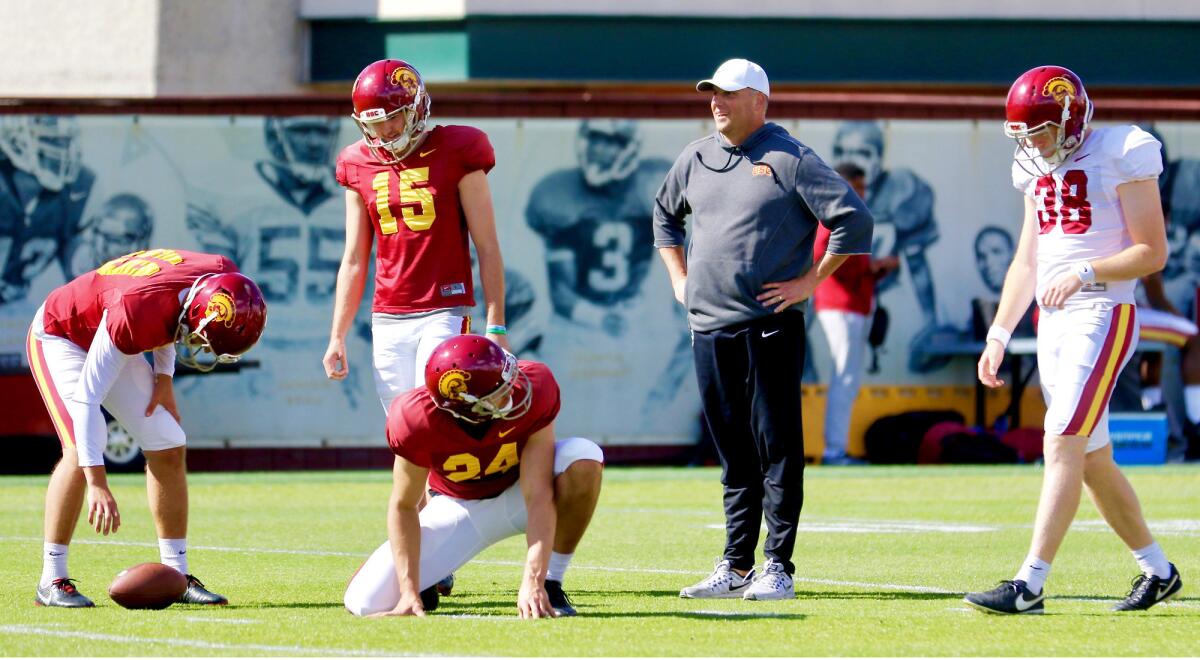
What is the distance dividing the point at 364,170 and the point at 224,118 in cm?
820

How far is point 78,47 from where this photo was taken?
2067cm

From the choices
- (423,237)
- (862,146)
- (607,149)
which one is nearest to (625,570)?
(423,237)

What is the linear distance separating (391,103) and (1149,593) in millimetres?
3385

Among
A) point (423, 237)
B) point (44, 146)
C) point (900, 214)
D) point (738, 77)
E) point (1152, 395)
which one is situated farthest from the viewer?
point (900, 214)

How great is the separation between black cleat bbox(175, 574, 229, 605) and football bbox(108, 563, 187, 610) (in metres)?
0.18

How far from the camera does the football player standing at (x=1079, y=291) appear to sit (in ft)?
21.5

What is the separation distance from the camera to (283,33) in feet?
67.5

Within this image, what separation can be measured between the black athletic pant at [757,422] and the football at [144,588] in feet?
7.15

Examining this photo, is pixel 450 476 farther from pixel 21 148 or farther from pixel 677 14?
pixel 677 14

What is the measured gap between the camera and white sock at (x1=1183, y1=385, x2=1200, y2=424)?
52.5ft

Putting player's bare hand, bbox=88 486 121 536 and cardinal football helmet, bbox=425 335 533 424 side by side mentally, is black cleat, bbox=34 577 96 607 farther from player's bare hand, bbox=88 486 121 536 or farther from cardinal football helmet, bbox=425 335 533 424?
cardinal football helmet, bbox=425 335 533 424

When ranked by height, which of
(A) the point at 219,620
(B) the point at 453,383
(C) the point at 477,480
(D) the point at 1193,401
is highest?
(B) the point at 453,383

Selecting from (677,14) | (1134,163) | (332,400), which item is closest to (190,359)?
(1134,163)

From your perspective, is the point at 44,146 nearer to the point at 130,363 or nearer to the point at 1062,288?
the point at 130,363
